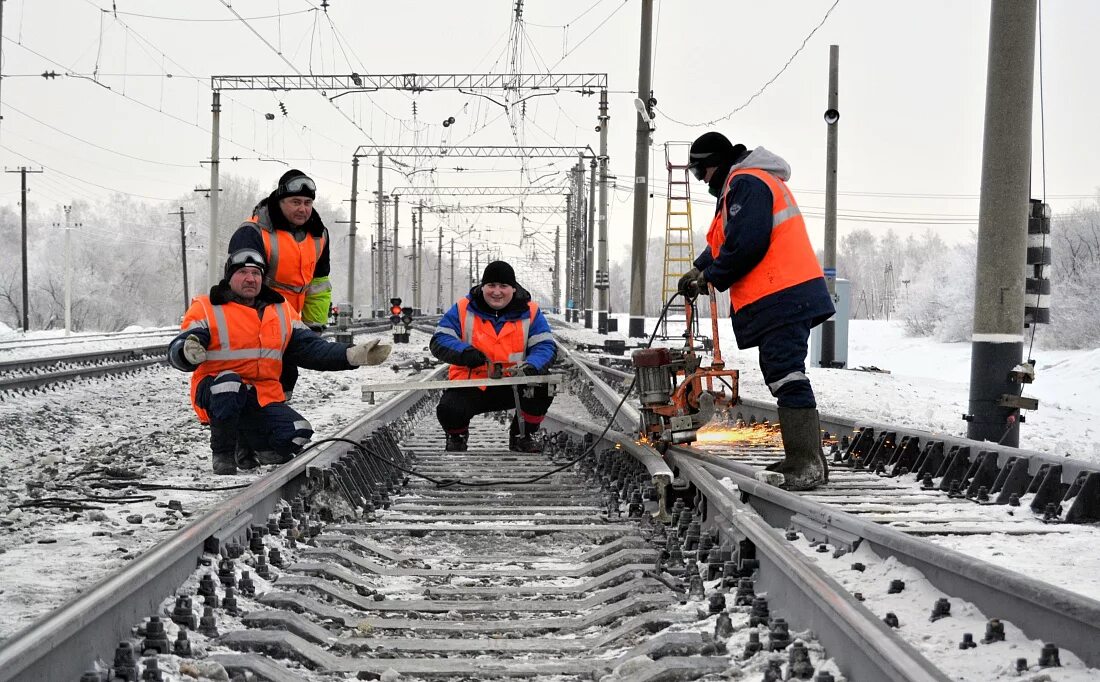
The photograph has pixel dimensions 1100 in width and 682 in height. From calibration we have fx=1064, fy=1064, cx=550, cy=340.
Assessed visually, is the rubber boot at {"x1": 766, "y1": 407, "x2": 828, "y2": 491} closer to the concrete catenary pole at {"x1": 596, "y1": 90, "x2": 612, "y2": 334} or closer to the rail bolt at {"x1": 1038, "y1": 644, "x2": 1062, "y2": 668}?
the rail bolt at {"x1": 1038, "y1": 644, "x2": 1062, "y2": 668}

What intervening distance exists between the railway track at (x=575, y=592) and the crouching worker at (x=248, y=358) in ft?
2.50

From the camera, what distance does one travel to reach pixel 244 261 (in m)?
6.52

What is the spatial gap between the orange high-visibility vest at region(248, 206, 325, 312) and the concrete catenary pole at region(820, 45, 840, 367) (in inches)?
590

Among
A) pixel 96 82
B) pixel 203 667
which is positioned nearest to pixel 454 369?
pixel 203 667

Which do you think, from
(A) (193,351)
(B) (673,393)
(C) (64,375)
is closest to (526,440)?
(B) (673,393)

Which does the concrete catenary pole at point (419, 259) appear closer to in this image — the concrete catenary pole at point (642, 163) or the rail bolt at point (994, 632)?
the concrete catenary pole at point (642, 163)

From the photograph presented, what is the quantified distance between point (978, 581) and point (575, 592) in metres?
1.47

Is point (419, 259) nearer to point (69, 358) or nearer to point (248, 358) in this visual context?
point (69, 358)

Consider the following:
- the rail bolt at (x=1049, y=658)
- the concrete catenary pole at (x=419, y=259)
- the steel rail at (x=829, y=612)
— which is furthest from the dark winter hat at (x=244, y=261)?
the concrete catenary pole at (x=419, y=259)

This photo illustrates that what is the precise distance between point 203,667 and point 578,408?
9.96 m

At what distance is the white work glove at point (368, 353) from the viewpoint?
6.44m

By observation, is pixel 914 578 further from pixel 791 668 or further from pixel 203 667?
pixel 203 667

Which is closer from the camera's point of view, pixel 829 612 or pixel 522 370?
pixel 829 612

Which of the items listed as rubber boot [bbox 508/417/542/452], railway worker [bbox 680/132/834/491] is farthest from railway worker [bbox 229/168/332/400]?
railway worker [bbox 680/132/834/491]
